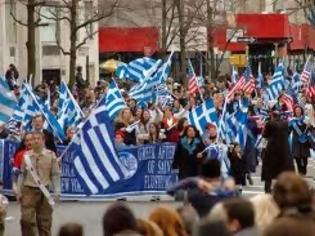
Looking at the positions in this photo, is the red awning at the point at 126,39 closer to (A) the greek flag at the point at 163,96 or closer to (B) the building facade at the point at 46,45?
(B) the building facade at the point at 46,45

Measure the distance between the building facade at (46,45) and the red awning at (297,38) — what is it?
50.7 ft

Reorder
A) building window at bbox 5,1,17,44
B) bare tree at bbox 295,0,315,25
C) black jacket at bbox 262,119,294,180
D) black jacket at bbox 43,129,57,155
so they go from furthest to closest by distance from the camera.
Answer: building window at bbox 5,1,17,44
bare tree at bbox 295,0,315,25
black jacket at bbox 262,119,294,180
black jacket at bbox 43,129,57,155

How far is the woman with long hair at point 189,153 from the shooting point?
62.4 feet

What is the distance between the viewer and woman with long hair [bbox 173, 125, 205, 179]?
62.4 feet

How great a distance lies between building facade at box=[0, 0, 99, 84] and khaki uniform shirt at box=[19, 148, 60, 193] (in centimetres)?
3525

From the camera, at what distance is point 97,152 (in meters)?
18.4

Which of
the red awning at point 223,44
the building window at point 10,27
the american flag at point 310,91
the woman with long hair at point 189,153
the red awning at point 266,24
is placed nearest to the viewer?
the woman with long hair at point 189,153

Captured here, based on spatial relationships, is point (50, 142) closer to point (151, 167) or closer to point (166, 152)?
point (151, 167)

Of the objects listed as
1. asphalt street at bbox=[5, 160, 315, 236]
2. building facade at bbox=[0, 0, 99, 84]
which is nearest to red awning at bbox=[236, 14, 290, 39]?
building facade at bbox=[0, 0, 99, 84]

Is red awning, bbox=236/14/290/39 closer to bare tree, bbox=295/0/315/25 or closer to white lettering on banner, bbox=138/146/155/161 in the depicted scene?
bare tree, bbox=295/0/315/25

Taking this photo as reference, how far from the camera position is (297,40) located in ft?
246

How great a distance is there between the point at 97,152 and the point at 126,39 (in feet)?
154

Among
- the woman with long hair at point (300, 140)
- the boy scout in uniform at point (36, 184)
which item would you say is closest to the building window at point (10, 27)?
the woman with long hair at point (300, 140)

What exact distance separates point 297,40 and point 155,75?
151 ft
